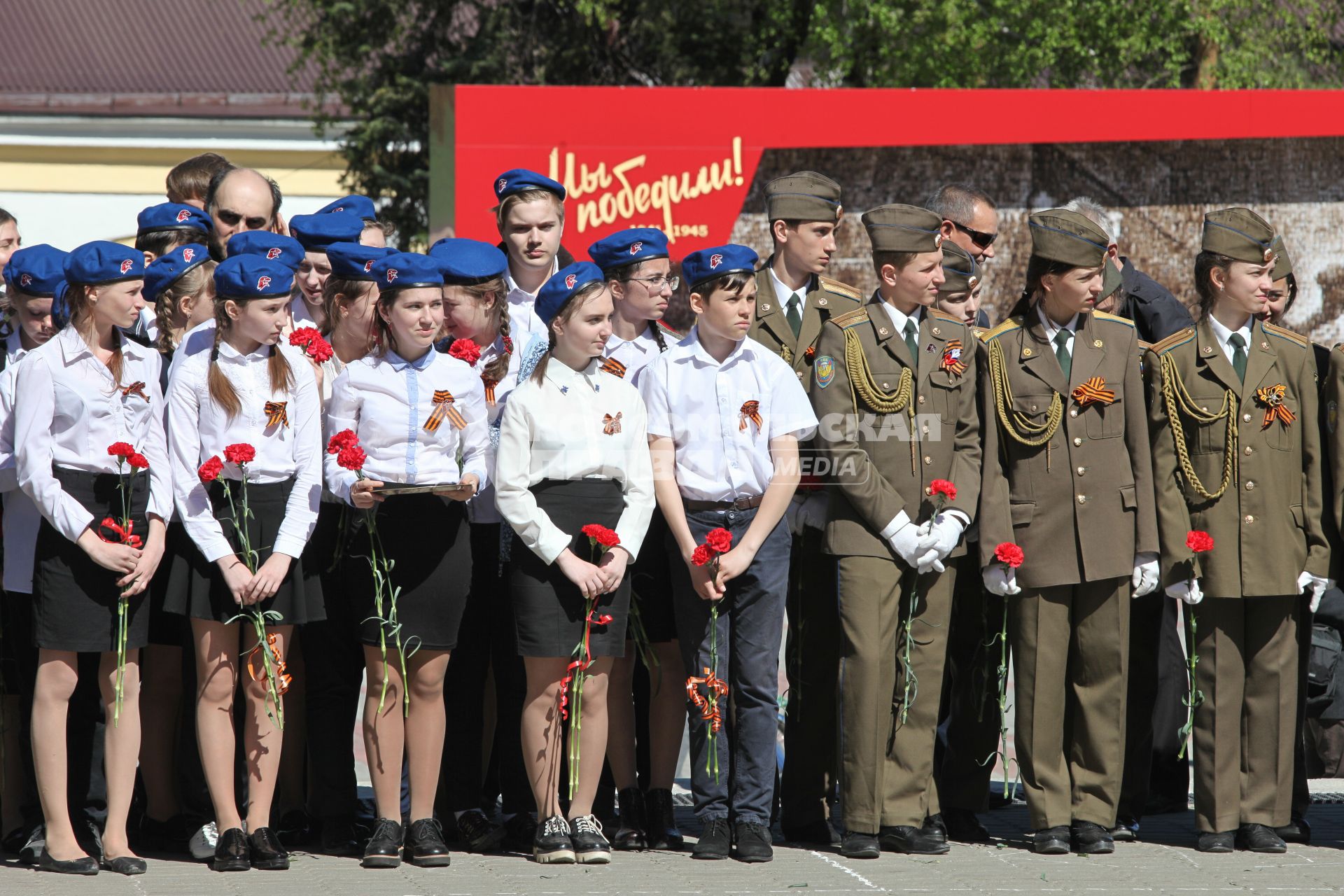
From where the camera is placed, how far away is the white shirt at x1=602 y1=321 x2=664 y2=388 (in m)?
6.11

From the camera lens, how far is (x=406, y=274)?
18.5 ft

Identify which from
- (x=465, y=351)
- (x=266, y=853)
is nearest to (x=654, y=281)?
(x=465, y=351)

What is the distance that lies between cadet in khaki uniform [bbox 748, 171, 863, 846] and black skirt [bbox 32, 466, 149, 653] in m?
2.24

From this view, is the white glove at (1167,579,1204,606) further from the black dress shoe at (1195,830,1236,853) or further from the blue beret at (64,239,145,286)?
the blue beret at (64,239,145,286)

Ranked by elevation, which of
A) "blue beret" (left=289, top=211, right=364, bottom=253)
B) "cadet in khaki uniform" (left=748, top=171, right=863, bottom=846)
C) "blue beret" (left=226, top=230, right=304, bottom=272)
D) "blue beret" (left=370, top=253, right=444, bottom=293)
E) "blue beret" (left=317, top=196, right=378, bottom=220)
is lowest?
"cadet in khaki uniform" (left=748, top=171, right=863, bottom=846)

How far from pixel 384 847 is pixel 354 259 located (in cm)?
198

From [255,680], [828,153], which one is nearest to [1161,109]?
[828,153]

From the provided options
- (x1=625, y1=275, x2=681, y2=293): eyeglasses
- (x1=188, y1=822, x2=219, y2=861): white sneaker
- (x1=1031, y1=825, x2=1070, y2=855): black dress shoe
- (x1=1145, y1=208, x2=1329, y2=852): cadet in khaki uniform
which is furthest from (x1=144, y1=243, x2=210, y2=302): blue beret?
(x1=1031, y1=825, x2=1070, y2=855): black dress shoe

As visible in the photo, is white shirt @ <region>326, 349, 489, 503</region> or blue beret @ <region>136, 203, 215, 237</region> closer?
white shirt @ <region>326, 349, 489, 503</region>

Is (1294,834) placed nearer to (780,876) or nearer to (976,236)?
(780,876)

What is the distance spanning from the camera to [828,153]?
12.0m

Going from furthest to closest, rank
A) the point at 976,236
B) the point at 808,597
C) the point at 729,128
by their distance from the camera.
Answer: the point at 729,128 < the point at 976,236 < the point at 808,597

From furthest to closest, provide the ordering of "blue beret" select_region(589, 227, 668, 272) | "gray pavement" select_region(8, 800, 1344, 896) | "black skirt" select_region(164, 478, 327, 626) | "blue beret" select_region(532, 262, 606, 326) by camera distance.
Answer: "blue beret" select_region(589, 227, 668, 272) → "blue beret" select_region(532, 262, 606, 326) → "black skirt" select_region(164, 478, 327, 626) → "gray pavement" select_region(8, 800, 1344, 896)

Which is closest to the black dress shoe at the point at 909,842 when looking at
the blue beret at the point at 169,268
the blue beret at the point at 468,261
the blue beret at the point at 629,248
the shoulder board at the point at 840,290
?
the shoulder board at the point at 840,290
